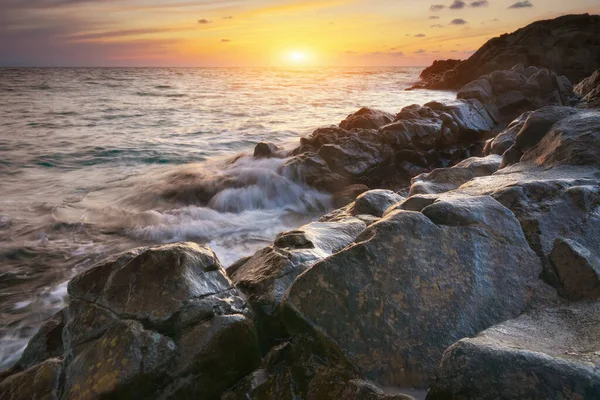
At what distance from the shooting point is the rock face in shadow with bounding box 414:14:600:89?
123 ft

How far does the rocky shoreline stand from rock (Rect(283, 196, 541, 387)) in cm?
1

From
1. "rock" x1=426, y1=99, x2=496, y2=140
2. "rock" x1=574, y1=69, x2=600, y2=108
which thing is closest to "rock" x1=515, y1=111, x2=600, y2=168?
"rock" x1=574, y1=69, x2=600, y2=108

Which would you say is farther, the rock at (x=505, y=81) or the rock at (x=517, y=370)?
the rock at (x=505, y=81)

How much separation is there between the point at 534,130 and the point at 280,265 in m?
4.79

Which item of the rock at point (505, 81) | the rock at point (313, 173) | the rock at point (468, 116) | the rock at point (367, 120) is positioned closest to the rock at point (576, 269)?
the rock at point (313, 173)

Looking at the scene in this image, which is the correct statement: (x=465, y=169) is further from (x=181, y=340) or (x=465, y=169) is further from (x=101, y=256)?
(x=101, y=256)

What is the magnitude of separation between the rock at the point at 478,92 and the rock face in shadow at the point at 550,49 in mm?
19439

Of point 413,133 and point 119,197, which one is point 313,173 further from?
point 119,197

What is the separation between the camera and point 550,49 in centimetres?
3900

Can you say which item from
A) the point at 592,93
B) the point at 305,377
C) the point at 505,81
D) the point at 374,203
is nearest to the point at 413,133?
the point at 592,93

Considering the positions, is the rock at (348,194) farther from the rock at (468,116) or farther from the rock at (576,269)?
the rock at (576,269)

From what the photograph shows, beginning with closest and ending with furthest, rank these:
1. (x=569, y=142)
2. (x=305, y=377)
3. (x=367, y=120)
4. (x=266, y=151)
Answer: (x=305, y=377) < (x=569, y=142) < (x=266, y=151) < (x=367, y=120)

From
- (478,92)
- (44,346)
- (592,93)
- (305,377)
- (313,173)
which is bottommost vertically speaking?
(313,173)

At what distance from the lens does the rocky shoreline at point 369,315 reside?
2799mm
